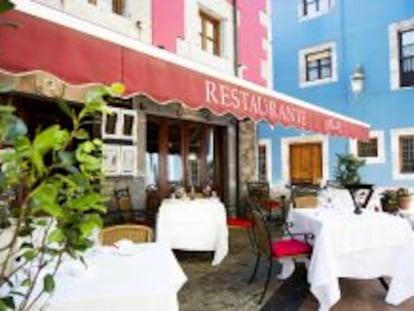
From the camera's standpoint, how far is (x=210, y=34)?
8.96 m

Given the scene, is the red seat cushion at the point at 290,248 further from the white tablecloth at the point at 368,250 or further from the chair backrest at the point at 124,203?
the chair backrest at the point at 124,203

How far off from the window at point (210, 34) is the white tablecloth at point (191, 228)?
4336 mm

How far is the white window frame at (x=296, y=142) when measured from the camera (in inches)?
536

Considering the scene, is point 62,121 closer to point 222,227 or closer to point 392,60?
point 222,227

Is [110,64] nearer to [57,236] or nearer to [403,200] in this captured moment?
[57,236]

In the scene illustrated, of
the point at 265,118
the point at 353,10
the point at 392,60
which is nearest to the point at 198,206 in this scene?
the point at 265,118

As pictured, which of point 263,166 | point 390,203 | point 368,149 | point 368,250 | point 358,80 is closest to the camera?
point 368,250

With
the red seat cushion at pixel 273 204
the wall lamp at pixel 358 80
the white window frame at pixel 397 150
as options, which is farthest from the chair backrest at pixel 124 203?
the wall lamp at pixel 358 80

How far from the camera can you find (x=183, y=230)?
5383 millimetres

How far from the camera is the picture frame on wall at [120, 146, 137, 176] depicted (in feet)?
22.4

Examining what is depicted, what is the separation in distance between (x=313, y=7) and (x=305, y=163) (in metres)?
5.13

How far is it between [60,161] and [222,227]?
14.9 ft

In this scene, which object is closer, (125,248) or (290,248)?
(125,248)

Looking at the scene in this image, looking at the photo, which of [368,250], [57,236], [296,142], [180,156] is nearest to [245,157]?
[180,156]
